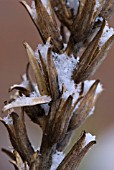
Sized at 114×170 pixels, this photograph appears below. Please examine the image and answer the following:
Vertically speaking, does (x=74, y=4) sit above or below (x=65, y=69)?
above

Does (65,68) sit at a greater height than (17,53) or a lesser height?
lesser

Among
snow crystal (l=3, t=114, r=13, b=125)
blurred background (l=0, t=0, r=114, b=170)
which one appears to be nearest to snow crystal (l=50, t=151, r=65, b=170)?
snow crystal (l=3, t=114, r=13, b=125)

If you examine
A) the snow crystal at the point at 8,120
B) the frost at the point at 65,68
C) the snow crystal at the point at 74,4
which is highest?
the snow crystal at the point at 74,4

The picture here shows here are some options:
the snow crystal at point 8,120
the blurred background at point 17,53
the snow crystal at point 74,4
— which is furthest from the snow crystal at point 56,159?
the blurred background at point 17,53

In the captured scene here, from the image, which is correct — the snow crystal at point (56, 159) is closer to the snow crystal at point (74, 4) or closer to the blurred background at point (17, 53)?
the snow crystal at point (74, 4)

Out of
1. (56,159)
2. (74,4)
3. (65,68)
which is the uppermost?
(74,4)

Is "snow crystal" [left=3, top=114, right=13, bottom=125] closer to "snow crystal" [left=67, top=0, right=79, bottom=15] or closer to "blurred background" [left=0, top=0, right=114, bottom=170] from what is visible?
"snow crystal" [left=67, top=0, right=79, bottom=15]

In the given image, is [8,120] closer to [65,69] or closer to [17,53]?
[65,69]

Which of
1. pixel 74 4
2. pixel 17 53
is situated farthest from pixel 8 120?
pixel 17 53

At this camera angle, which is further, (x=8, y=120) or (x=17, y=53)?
(x=17, y=53)

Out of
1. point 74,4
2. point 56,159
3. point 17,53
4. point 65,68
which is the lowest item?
point 56,159

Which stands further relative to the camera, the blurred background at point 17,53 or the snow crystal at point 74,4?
the blurred background at point 17,53

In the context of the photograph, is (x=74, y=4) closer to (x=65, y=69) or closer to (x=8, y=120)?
(x=65, y=69)

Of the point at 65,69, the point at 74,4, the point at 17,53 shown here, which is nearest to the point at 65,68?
the point at 65,69
